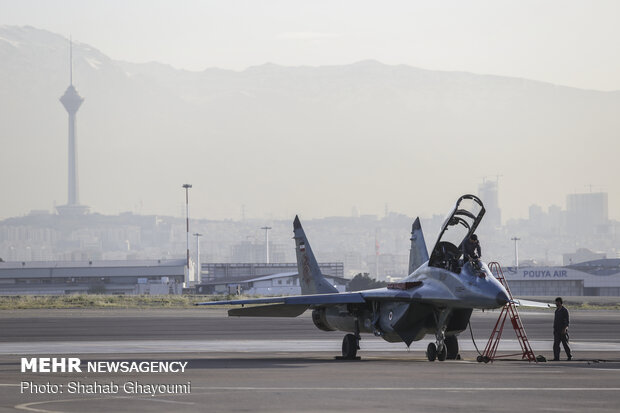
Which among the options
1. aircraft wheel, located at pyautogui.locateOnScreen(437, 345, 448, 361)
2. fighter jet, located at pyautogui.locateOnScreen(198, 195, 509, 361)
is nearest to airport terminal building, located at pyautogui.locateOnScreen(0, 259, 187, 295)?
fighter jet, located at pyautogui.locateOnScreen(198, 195, 509, 361)

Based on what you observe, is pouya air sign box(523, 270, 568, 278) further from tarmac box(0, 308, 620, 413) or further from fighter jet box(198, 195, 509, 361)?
fighter jet box(198, 195, 509, 361)

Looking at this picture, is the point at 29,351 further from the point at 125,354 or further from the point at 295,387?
the point at 295,387

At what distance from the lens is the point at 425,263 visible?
2816 cm

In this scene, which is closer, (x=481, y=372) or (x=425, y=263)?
(x=481, y=372)

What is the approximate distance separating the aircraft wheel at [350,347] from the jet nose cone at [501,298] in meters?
4.80

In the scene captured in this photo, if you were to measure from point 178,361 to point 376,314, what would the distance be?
19.2 feet

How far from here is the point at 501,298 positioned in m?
25.1

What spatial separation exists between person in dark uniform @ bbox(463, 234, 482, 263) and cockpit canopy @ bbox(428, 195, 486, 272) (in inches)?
11.9

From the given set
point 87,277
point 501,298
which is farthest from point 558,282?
point 501,298

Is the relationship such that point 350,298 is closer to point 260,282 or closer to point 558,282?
point 260,282

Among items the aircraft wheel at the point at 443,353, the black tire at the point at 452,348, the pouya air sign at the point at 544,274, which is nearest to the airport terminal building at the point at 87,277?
the pouya air sign at the point at 544,274

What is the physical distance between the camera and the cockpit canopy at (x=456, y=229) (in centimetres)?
2734

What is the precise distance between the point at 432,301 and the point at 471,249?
1671 millimetres

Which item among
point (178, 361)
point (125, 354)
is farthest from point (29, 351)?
point (178, 361)
